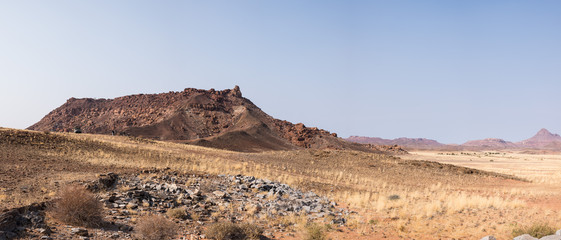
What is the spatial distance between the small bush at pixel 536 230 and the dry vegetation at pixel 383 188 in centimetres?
41

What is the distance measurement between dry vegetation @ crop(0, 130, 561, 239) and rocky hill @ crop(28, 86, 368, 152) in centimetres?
4357

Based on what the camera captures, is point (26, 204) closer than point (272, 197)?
Yes

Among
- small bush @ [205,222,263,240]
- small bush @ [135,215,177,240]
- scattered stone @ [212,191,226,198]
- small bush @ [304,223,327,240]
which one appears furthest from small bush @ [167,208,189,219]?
small bush @ [304,223,327,240]

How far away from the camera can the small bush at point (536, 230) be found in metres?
12.5

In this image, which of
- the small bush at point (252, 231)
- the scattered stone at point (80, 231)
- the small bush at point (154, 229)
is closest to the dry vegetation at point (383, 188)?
the small bush at point (252, 231)

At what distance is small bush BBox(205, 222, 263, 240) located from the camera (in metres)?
12.1

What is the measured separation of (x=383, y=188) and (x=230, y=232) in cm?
1836

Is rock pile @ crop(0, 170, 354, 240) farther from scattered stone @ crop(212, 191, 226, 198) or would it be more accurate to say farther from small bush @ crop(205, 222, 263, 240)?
small bush @ crop(205, 222, 263, 240)

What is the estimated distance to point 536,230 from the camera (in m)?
12.7

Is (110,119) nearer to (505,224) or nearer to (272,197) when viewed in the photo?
(272,197)

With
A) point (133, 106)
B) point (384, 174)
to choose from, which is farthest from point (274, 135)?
point (384, 174)

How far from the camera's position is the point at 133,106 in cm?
12256

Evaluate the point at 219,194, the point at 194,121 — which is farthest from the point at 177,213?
the point at 194,121

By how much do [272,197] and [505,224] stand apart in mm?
10548
